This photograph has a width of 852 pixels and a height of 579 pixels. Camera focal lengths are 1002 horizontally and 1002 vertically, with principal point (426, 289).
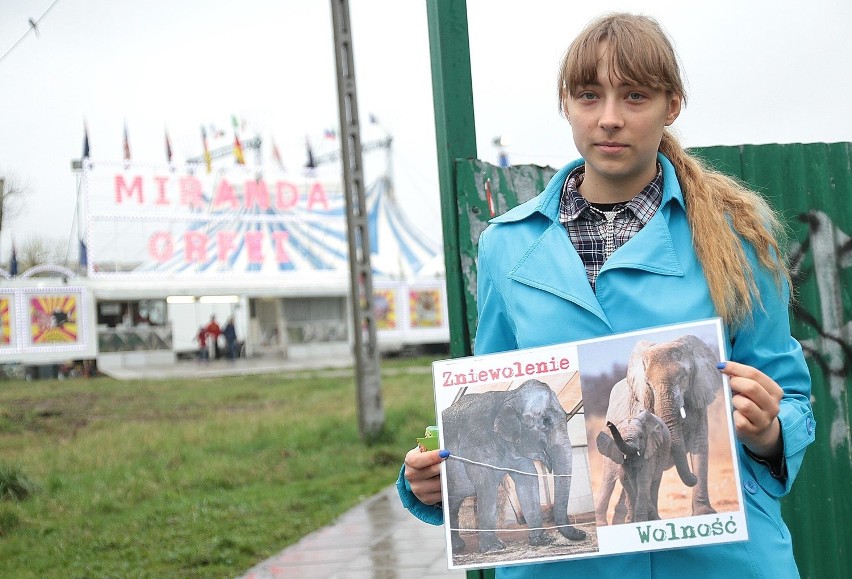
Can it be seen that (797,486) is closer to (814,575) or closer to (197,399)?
(814,575)

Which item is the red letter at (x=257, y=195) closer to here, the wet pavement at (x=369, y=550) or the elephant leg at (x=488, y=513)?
the wet pavement at (x=369, y=550)

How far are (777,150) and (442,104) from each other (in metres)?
1.30

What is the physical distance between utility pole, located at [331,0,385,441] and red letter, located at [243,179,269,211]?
90.5ft

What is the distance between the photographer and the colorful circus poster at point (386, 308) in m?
41.6

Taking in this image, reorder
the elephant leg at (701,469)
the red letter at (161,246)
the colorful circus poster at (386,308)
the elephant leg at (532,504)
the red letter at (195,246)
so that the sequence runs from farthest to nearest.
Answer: the colorful circus poster at (386,308)
the red letter at (195,246)
the red letter at (161,246)
the elephant leg at (532,504)
the elephant leg at (701,469)

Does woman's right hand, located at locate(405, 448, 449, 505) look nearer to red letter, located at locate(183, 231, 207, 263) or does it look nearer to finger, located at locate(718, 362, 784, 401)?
finger, located at locate(718, 362, 784, 401)

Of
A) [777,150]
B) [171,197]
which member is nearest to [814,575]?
[777,150]

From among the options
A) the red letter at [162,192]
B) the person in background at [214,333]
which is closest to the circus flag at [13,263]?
the red letter at [162,192]

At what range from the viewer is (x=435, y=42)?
116 inches

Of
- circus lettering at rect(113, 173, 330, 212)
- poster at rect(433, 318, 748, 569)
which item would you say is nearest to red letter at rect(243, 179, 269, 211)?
circus lettering at rect(113, 173, 330, 212)

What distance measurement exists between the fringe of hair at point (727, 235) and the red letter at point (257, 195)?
125 ft

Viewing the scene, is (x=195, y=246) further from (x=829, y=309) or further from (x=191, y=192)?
(x=829, y=309)

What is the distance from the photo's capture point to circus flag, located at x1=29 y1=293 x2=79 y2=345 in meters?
34.7

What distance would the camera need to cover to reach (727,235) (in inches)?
67.0
